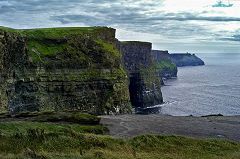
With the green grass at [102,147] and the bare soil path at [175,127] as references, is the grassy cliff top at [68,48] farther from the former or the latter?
the green grass at [102,147]

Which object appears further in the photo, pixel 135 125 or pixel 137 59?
pixel 137 59

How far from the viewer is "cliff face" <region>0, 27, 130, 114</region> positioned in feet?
316

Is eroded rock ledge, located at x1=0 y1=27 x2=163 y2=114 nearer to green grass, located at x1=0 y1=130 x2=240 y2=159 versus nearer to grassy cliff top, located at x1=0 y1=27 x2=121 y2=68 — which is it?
grassy cliff top, located at x1=0 y1=27 x2=121 y2=68

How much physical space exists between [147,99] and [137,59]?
19156mm

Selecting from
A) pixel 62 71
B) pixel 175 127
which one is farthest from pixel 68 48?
pixel 175 127

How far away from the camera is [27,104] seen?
9631cm

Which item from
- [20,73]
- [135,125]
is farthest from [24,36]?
[135,125]

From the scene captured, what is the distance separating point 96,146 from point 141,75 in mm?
136831

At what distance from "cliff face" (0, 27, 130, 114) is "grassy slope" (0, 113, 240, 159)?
51.4 meters

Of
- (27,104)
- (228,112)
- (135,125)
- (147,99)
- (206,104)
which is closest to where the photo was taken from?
(135,125)

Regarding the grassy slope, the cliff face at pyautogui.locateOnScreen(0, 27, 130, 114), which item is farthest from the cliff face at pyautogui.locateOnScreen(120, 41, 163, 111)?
the grassy slope

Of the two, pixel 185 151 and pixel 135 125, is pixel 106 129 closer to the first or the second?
pixel 135 125

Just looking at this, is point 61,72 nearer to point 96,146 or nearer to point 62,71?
point 62,71

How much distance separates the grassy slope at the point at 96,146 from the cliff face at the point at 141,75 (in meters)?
118
